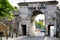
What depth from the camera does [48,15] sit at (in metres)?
49.2

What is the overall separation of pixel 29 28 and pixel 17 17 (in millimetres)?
3625

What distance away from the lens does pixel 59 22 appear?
149ft

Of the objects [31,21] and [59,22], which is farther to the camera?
[31,21]

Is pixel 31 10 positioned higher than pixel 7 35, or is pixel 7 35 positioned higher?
pixel 31 10

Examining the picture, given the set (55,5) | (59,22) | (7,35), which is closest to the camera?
(7,35)

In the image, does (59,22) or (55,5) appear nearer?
(59,22)

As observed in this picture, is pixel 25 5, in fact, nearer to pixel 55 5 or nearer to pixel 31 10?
A: pixel 31 10

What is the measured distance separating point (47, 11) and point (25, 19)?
524cm

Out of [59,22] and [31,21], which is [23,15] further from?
[59,22]


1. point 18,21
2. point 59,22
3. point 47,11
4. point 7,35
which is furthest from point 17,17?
point 7,35

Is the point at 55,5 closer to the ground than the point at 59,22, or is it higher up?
higher up

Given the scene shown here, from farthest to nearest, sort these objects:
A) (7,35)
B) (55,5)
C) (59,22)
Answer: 1. (55,5)
2. (59,22)
3. (7,35)

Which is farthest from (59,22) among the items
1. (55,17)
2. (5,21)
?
(5,21)

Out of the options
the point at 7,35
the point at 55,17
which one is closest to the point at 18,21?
the point at 55,17
